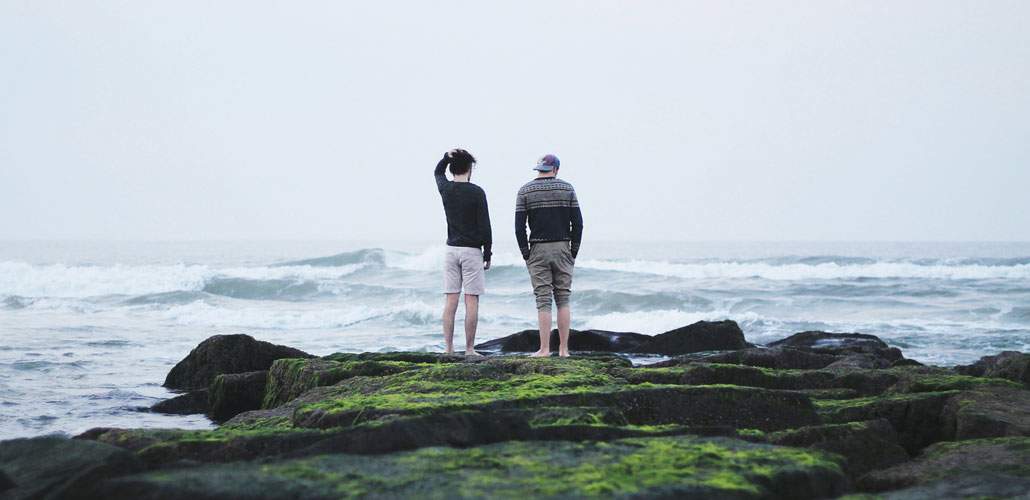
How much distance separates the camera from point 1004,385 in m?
5.85

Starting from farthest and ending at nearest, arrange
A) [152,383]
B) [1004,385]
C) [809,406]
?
[152,383] < [1004,385] < [809,406]

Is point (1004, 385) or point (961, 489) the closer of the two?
point (961, 489)

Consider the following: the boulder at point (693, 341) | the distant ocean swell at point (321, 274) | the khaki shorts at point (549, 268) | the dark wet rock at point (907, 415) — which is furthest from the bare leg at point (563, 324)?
the distant ocean swell at point (321, 274)

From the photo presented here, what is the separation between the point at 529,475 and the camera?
9.50 feet

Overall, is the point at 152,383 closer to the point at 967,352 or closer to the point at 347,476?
the point at 347,476

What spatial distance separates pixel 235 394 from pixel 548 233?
306 centimetres

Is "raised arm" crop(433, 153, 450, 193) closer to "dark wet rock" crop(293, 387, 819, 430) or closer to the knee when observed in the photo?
the knee

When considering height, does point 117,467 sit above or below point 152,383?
above

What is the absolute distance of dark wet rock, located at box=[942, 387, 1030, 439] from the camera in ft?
15.2

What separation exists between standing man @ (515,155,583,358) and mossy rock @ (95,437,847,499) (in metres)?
4.70

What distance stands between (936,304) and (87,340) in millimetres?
21454

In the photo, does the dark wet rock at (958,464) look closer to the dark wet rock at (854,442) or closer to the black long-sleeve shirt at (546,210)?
the dark wet rock at (854,442)

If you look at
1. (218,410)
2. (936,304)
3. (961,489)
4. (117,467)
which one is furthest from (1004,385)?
(936,304)

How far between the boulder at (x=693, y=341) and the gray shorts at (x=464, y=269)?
4.14 m
